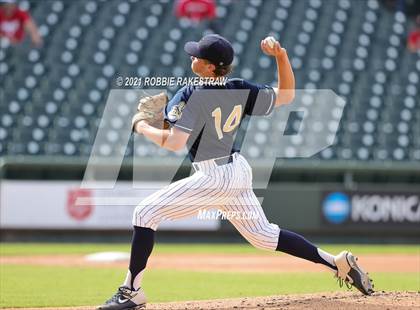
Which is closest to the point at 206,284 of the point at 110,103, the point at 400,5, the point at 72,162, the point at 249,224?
the point at 249,224

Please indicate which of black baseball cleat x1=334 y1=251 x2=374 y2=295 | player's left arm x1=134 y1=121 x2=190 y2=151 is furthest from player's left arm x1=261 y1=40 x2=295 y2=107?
black baseball cleat x1=334 y1=251 x2=374 y2=295

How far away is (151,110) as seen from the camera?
4980mm

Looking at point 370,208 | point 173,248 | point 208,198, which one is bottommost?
point 208,198

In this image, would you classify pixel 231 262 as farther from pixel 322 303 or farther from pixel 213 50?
pixel 213 50

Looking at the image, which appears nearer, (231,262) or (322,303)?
(322,303)

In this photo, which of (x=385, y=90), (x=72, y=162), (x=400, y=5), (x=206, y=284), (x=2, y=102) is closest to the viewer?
(x=206, y=284)

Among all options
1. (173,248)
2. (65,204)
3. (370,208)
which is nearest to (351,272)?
(173,248)

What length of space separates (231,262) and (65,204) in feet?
14.3

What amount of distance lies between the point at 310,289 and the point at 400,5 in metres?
13.3

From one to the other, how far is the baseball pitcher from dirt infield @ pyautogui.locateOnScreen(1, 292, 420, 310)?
0.44 meters

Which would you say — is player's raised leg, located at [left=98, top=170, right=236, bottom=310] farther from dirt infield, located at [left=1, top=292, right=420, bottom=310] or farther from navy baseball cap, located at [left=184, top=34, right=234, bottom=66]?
navy baseball cap, located at [left=184, top=34, right=234, bottom=66]

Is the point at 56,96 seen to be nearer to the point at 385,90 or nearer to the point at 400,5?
the point at 385,90

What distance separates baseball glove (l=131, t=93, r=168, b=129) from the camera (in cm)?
494

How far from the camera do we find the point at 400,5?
19.3 metres
